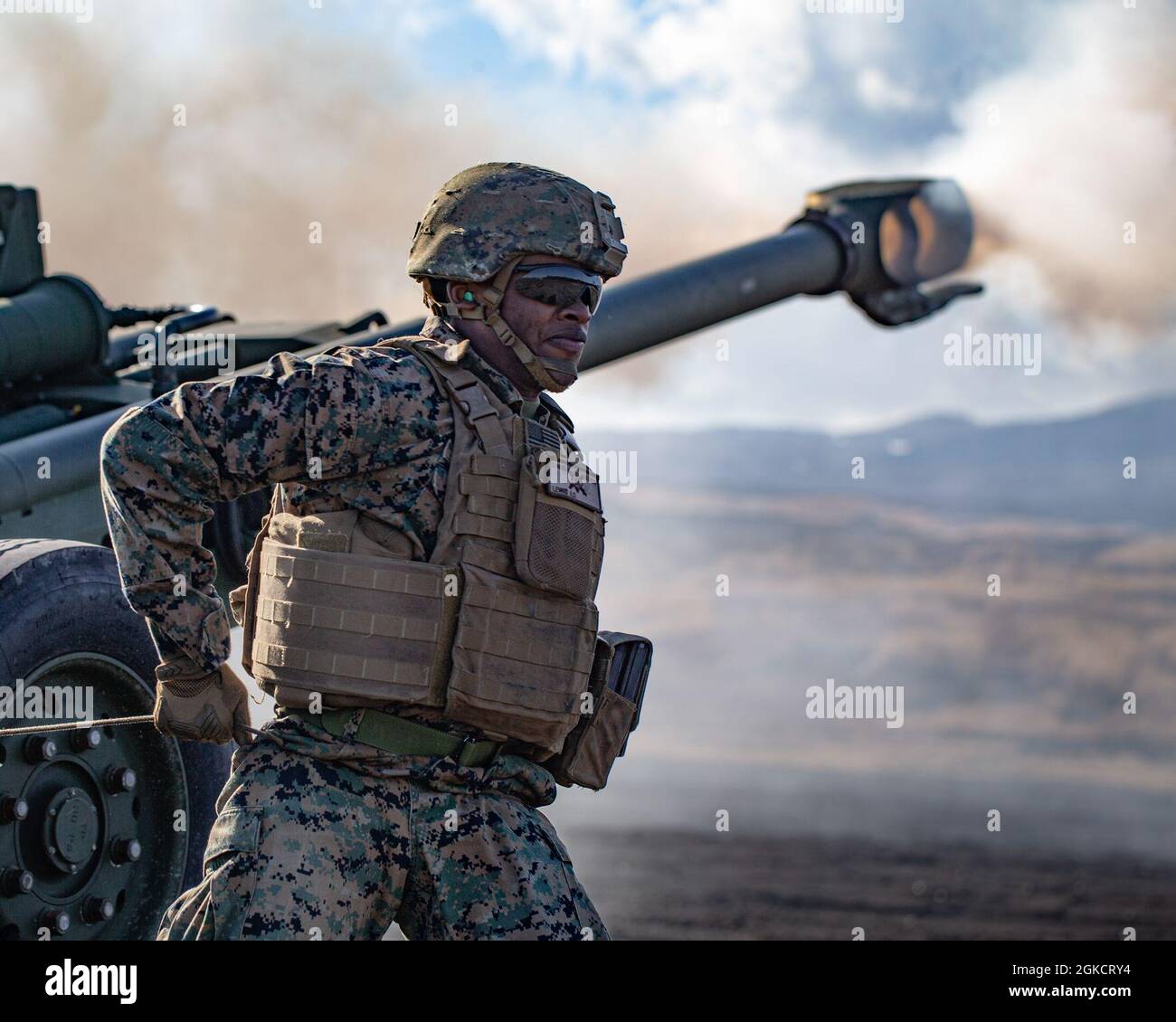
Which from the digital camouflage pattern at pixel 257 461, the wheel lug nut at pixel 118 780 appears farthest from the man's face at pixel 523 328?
the wheel lug nut at pixel 118 780

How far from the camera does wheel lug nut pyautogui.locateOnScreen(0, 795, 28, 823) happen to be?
4.63 metres

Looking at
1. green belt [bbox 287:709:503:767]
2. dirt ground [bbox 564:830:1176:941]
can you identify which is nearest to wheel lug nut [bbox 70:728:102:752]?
green belt [bbox 287:709:503:767]

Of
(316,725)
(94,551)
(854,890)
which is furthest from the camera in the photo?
(854,890)

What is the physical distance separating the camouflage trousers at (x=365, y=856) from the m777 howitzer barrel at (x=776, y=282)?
216 cm

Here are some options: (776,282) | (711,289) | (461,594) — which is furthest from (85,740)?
(776,282)

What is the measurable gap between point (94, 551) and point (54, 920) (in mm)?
907

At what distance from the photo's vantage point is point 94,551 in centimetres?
495

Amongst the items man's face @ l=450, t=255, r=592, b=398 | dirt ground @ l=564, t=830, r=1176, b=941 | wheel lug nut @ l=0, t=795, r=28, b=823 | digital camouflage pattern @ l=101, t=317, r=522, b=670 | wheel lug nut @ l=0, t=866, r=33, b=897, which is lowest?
dirt ground @ l=564, t=830, r=1176, b=941

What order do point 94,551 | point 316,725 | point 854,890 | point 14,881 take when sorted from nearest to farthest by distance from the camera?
point 316,725 → point 14,881 → point 94,551 → point 854,890

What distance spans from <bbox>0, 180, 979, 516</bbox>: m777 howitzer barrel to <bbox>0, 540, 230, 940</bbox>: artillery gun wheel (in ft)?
2.84

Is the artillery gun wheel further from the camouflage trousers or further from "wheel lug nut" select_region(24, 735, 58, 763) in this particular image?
the camouflage trousers

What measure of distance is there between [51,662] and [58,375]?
2.21 meters

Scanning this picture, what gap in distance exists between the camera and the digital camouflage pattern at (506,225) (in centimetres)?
409
